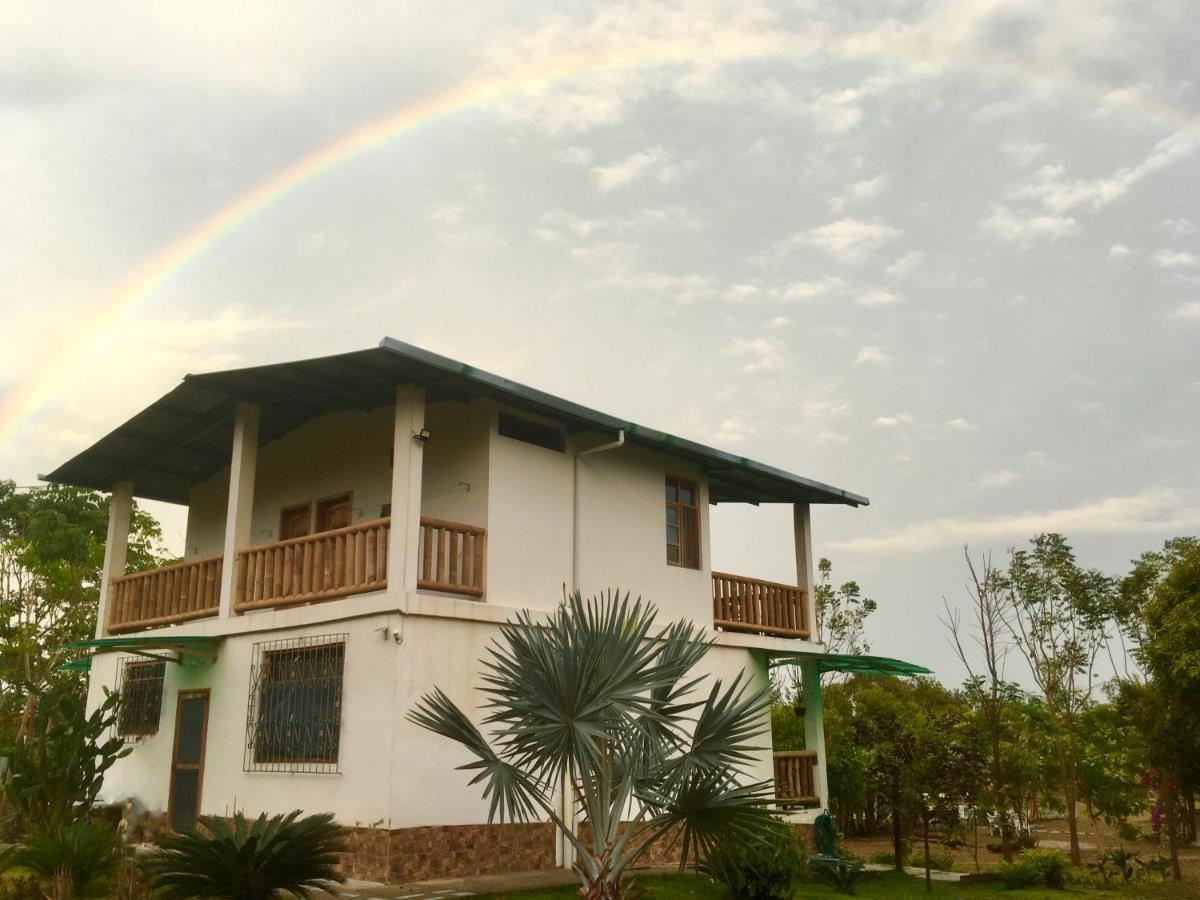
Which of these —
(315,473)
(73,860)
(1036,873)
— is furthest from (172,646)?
(1036,873)

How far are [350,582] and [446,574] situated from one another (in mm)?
1183

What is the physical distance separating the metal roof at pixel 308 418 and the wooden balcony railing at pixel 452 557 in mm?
1843

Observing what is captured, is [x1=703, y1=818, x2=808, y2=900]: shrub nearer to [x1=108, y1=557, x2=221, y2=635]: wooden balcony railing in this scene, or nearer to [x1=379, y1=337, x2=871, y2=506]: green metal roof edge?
[x1=379, y1=337, x2=871, y2=506]: green metal roof edge

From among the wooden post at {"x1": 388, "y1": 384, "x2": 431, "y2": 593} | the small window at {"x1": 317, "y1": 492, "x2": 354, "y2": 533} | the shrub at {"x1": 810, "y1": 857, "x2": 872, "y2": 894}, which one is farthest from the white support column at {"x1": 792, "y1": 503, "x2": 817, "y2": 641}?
the wooden post at {"x1": 388, "y1": 384, "x2": 431, "y2": 593}

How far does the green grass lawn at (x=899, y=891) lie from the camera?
40.5 feet

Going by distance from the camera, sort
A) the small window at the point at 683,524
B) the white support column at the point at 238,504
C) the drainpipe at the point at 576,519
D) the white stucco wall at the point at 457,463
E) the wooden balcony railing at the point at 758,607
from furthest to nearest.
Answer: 1. the wooden balcony railing at the point at 758,607
2. the small window at the point at 683,524
3. the white support column at the point at 238,504
4. the white stucco wall at the point at 457,463
5. the drainpipe at the point at 576,519

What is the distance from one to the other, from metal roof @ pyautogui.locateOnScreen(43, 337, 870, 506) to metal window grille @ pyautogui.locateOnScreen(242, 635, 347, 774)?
3.40m

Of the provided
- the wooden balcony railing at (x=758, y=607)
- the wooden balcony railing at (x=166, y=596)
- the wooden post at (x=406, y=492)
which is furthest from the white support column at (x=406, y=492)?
the wooden balcony railing at (x=758, y=607)

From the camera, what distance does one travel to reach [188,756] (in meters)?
15.8

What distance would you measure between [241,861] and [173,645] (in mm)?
6214

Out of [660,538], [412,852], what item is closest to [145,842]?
[412,852]

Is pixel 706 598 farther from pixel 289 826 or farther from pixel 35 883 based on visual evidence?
pixel 35 883

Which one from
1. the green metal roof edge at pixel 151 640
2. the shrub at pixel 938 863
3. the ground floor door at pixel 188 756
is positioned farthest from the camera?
the shrub at pixel 938 863

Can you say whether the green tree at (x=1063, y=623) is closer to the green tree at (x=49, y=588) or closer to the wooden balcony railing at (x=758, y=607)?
the wooden balcony railing at (x=758, y=607)
